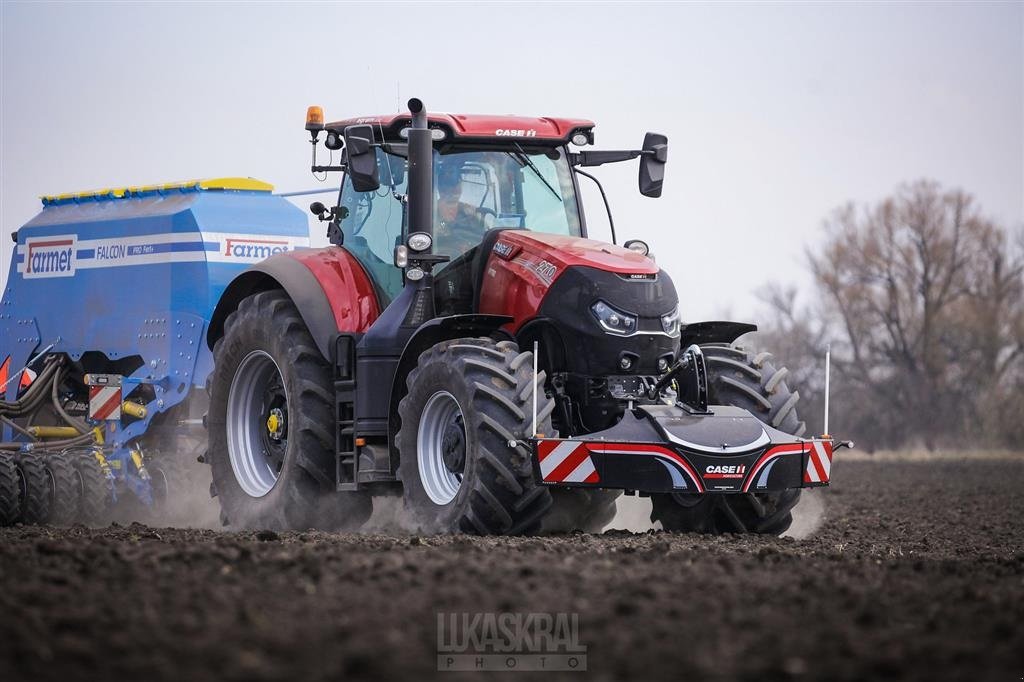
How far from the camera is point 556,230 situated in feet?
35.5

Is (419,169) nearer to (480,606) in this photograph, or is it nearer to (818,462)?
(818,462)

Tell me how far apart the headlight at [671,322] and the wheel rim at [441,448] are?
1.49 meters

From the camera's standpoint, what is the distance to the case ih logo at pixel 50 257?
15102 mm

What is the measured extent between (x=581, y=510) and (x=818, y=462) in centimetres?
175

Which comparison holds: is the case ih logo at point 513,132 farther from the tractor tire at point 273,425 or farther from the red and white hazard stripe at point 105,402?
the red and white hazard stripe at point 105,402

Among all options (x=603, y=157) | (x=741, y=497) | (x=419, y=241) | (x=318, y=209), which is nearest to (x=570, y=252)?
(x=419, y=241)

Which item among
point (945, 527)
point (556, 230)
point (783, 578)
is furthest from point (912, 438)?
point (783, 578)

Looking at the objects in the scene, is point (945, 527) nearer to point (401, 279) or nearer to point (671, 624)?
point (401, 279)

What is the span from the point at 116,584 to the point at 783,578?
3.00 metres

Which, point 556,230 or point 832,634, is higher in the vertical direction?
point 556,230

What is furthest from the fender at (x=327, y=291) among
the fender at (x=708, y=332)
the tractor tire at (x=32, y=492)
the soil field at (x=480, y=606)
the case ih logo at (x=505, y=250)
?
the tractor tire at (x=32, y=492)

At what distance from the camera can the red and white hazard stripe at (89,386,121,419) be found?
45.4 feet

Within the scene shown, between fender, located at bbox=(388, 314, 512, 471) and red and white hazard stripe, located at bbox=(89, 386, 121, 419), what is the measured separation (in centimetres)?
445

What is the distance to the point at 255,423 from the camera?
11.8 meters
